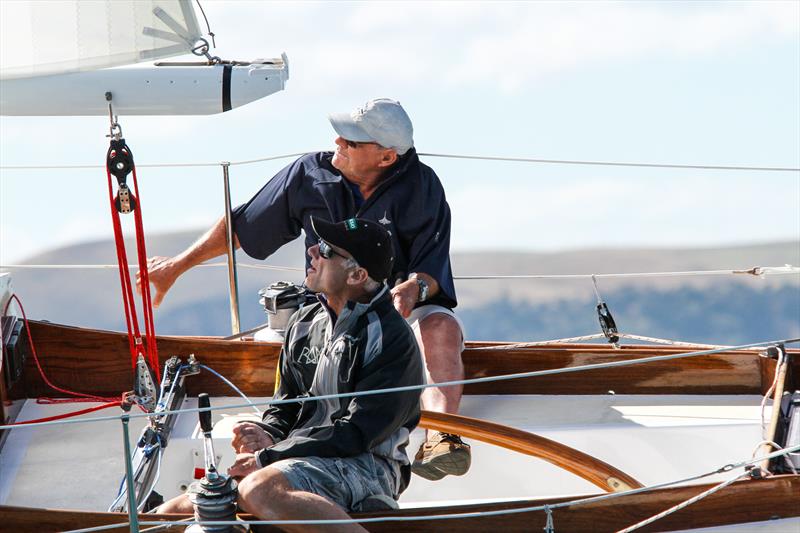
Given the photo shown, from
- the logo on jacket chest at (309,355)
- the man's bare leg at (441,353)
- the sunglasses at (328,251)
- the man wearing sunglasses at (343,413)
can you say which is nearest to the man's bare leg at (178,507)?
the man wearing sunglasses at (343,413)

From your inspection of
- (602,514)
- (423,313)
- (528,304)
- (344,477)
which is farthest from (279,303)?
(528,304)

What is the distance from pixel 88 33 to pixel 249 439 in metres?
1.10

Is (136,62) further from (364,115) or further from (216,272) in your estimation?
(216,272)

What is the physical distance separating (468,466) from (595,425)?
43 centimetres

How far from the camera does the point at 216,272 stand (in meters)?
9.70

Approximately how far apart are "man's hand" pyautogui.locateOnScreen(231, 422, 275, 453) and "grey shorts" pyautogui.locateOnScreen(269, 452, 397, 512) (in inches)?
4.0

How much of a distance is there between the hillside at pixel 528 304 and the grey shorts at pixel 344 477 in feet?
22.5

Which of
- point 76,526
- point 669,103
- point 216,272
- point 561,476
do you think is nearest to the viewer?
point 76,526

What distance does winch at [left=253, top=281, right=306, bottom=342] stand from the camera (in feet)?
10.1

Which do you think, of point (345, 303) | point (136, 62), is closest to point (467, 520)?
point (345, 303)

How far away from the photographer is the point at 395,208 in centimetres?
295

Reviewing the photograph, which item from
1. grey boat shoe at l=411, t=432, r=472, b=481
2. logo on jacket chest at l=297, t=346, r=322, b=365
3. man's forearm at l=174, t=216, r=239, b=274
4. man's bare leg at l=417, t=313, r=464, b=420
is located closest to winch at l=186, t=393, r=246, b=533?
logo on jacket chest at l=297, t=346, r=322, b=365

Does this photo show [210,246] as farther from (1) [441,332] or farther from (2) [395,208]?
(1) [441,332]

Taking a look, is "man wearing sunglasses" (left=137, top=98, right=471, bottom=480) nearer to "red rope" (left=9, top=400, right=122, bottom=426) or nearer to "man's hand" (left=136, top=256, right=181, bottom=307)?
"man's hand" (left=136, top=256, right=181, bottom=307)
